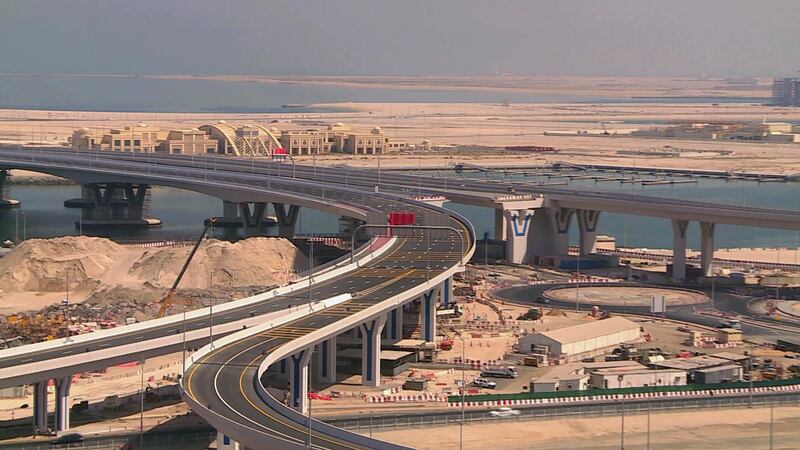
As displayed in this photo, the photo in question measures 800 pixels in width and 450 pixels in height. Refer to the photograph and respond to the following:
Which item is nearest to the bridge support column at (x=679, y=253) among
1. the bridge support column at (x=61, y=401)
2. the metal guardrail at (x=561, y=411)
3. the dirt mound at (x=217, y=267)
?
the dirt mound at (x=217, y=267)

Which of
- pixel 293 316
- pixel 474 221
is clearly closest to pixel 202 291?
pixel 293 316

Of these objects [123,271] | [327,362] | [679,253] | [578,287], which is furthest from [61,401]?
[679,253]

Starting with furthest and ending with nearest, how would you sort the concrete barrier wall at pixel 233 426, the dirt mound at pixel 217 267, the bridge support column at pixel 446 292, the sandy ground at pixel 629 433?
the dirt mound at pixel 217 267
the bridge support column at pixel 446 292
the sandy ground at pixel 629 433
the concrete barrier wall at pixel 233 426

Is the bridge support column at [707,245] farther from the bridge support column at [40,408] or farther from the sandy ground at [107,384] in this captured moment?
the bridge support column at [40,408]

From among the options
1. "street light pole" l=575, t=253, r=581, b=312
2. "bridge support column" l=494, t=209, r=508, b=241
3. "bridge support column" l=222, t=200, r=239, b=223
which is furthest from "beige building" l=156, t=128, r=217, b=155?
"street light pole" l=575, t=253, r=581, b=312

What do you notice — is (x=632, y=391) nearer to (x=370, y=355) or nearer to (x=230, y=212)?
(x=370, y=355)

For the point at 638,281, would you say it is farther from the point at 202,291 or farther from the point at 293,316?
the point at 293,316
